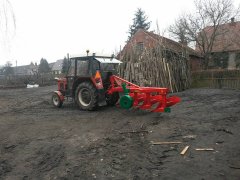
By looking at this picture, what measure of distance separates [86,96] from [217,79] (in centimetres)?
1077

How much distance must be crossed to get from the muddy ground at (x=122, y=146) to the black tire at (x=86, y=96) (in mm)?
1003

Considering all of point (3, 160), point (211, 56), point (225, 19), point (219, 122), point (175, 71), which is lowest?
point (3, 160)

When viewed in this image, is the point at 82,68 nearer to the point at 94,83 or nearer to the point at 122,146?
the point at 94,83

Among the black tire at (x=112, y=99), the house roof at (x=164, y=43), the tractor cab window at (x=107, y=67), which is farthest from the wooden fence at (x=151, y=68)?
the tractor cab window at (x=107, y=67)

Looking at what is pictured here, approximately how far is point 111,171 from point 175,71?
11524 mm

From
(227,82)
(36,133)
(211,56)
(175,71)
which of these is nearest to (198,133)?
(36,133)

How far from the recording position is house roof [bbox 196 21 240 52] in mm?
27555

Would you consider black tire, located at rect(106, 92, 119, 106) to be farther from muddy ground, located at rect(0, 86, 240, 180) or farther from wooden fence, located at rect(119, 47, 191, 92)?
wooden fence, located at rect(119, 47, 191, 92)

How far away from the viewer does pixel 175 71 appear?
1492 cm

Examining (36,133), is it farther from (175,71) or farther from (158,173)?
(175,71)

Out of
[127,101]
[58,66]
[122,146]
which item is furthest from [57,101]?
[58,66]

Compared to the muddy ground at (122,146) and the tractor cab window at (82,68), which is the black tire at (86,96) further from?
the muddy ground at (122,146)

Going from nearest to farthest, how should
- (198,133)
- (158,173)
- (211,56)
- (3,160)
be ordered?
(158,173)
(3,160)
(198,133)
(211,56)

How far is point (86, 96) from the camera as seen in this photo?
9.99 m
